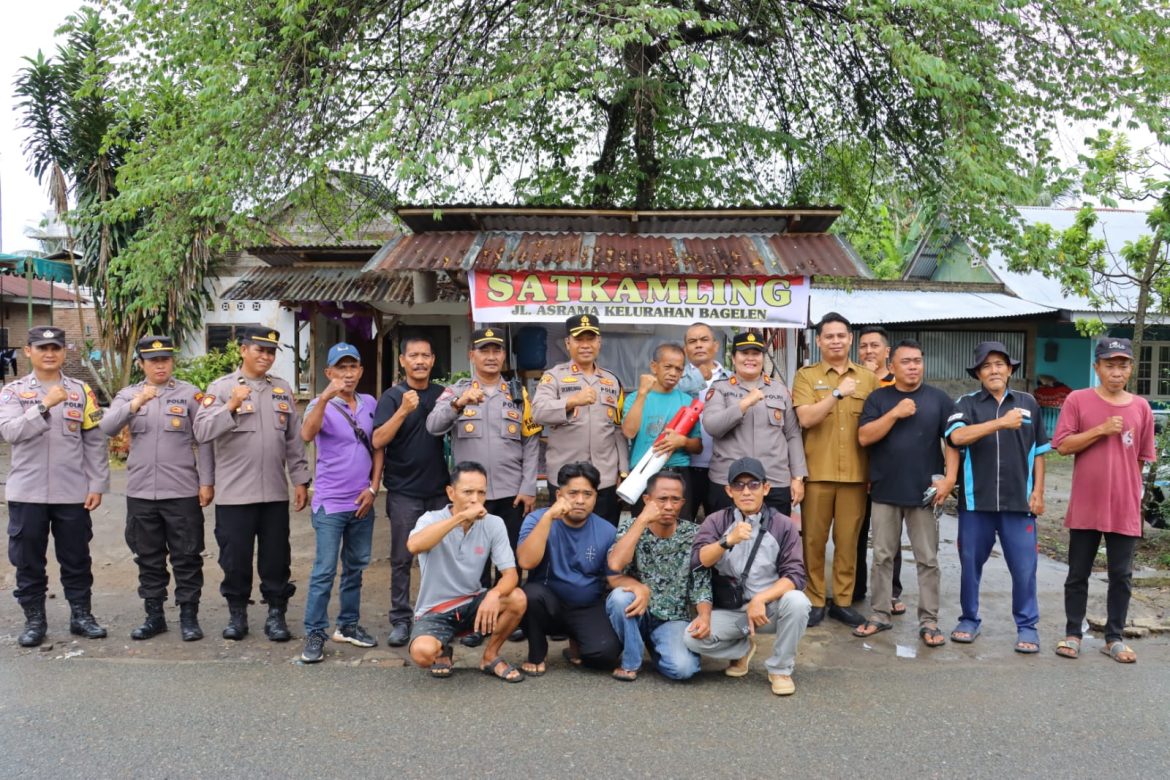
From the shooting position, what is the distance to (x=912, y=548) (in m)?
5.29

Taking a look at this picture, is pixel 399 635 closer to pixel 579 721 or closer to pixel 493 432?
pixel 493 432

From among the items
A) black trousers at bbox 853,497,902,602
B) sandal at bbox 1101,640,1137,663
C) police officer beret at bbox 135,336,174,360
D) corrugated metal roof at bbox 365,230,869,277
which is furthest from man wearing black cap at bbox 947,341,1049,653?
police officer beret at bbox 135,336,174,360

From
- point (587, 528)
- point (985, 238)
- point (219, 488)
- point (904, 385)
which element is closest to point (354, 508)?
point (219, 488)


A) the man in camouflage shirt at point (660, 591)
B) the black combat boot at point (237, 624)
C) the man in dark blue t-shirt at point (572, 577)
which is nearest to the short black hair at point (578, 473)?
the man in dark blue t-shirt at point (572, 577)

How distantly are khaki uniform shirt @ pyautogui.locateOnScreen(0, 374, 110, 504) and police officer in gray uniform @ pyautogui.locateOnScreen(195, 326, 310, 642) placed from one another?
0.75m

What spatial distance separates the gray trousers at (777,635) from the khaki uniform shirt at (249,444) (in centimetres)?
255

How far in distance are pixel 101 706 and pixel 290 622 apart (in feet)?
5.01

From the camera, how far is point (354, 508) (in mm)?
4895

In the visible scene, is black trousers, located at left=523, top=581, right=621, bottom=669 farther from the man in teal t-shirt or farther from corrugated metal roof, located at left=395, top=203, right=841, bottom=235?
corrugated metal roof, located at left=395, top=203, right=841, bottom=235

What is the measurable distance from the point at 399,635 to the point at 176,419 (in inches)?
72.6

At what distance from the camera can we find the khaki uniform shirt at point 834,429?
17.6 ft

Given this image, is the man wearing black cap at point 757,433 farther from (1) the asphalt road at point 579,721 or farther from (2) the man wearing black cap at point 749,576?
(1) the asphalt road at point 579,721

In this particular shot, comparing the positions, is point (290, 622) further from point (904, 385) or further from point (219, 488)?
point (904, 385)

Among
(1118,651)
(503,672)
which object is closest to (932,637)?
(1118,651)
